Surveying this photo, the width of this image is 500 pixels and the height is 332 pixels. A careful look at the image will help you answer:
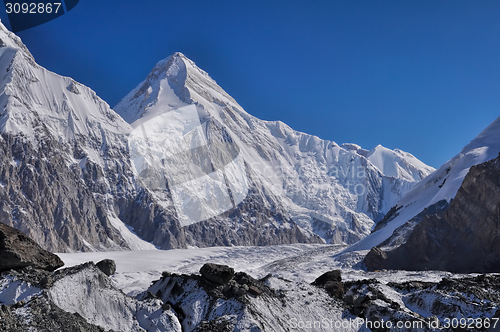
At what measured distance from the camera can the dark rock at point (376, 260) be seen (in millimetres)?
78250

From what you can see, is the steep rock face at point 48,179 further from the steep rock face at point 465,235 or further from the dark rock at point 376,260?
the steep rock face at point 465,235

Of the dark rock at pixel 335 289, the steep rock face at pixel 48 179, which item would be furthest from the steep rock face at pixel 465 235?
the steep rock face at pixel 48 179

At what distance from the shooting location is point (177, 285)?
26453 millimetres

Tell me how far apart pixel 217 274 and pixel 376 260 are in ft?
197

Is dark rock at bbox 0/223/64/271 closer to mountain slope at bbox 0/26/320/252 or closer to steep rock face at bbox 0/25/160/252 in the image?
steep rock face at bbox 0/25/160/252

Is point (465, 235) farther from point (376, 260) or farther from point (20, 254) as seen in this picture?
point (20, 254)

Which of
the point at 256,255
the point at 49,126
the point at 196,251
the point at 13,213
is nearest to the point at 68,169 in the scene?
the point at 49,126

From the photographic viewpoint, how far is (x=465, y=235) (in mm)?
68438

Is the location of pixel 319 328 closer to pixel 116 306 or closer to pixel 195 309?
pixel 195 309

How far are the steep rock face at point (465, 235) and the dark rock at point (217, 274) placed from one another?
48277 mm

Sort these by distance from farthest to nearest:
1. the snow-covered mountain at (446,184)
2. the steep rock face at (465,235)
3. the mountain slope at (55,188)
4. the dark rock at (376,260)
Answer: the mountain slope at (55,188), the snow-covered mountain at (446,184), the dark rock at (376,260), the steep rock face at (465,235)

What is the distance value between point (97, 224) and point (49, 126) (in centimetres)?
5047

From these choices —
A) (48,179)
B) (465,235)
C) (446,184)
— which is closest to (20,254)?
(465,235)

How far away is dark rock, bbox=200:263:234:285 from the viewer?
84.3ft
